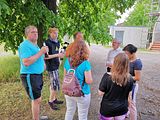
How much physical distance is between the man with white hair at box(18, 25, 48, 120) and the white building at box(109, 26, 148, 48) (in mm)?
27111

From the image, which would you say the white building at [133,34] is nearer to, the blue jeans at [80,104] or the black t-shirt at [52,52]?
the black t-shirt at [52,52]

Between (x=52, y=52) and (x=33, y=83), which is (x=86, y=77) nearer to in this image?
(x=33, y=83)

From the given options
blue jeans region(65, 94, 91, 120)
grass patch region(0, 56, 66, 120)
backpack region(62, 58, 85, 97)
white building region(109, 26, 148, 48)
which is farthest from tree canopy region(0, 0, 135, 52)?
white building region(109, 26, 148, 48)

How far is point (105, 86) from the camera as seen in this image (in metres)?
3.21

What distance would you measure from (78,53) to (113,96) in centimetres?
76

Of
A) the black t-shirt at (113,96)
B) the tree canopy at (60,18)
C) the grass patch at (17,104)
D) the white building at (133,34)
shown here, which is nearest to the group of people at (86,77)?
the black t-shirt at (113,96)

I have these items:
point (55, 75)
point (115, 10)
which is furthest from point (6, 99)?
point (115, 10)

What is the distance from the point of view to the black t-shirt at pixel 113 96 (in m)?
3.17

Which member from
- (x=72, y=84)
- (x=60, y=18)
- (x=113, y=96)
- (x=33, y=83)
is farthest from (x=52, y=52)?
(x=113, y=96)

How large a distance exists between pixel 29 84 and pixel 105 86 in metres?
1.37

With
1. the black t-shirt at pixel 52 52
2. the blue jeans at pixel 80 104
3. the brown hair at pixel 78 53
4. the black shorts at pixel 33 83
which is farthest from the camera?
the black t-shirt at pixel 52 52

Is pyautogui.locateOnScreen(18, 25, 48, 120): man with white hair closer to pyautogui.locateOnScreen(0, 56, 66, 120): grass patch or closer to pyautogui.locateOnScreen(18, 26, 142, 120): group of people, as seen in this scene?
→ pyautogui.locateOnScreen(18, 26, 142, 120): group of people

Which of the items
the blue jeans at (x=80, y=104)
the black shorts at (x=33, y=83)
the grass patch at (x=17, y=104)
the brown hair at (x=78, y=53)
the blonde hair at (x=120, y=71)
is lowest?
the grass patch at (x=17, y=104)

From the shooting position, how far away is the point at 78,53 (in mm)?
3359
